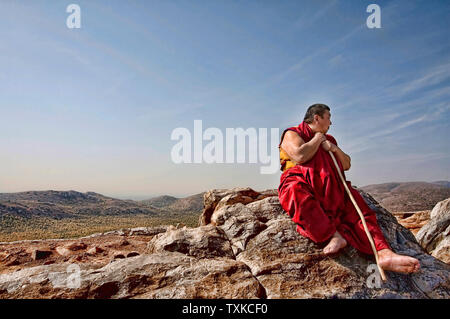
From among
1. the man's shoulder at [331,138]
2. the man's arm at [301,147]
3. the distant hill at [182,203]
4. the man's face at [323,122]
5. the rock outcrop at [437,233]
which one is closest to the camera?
the man's arm at [301,147]

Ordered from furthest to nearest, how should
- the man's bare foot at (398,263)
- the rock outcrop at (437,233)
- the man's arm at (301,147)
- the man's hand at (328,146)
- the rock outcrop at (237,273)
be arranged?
the rock outcrop at (437,233)
the man's hand at (328,146)
the man's arm at (301,147)
the man's bare foot at (398,263)
the rock outcrop at (237,273)

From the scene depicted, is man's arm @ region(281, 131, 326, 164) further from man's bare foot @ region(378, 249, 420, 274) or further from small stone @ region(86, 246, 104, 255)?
small stone @ region(86, 246, 104, 255)

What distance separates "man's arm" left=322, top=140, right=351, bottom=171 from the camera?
4.94m

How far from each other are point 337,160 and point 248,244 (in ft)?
7.38

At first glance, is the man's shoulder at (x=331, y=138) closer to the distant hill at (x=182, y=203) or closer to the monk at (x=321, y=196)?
the monk at (x=321, y=196)

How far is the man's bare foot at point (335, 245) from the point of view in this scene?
4078 millimetres

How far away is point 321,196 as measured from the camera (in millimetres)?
4609

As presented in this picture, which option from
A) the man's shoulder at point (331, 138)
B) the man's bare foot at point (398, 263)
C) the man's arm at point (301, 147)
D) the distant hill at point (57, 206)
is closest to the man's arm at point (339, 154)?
the man's arm at point (301, 147)

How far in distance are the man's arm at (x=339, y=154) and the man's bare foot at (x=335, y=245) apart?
1487mm

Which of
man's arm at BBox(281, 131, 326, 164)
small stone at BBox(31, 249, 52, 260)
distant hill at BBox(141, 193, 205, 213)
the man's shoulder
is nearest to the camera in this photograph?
man's arm at BBox(281, 131, 326, 164)

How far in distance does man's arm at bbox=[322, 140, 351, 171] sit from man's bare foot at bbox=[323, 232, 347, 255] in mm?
1487

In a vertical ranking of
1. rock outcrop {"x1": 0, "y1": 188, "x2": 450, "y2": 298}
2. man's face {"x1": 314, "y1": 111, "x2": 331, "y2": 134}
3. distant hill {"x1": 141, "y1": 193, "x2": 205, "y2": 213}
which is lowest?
distant hill {"x1": 141, "y1": 193, "x2": 205, "y2": 213}

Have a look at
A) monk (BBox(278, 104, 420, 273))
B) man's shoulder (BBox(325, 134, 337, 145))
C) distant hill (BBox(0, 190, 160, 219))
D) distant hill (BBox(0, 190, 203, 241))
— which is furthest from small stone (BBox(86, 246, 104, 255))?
distant hill (BBox(0, 190, 160, 219))

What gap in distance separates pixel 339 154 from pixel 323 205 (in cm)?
109
